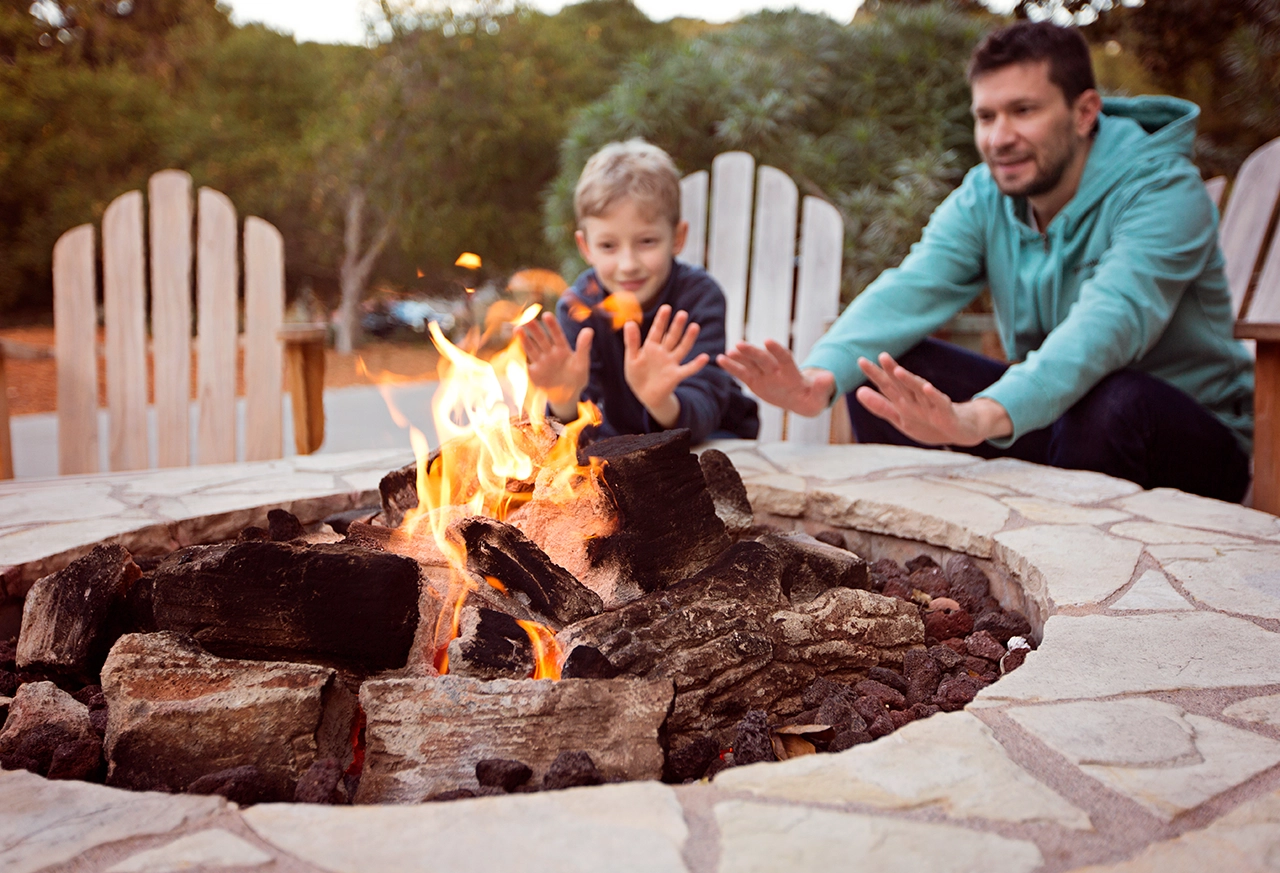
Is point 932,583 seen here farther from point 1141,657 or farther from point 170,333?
point 170,333

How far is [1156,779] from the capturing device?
3.50 feet

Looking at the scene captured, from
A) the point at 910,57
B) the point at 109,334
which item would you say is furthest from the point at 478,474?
the point at 910,57

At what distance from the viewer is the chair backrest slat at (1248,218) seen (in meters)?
3.98

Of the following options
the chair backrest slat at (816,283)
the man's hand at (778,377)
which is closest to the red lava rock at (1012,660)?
the man's hand at (778,377)

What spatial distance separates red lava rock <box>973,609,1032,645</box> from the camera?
5.98 feet

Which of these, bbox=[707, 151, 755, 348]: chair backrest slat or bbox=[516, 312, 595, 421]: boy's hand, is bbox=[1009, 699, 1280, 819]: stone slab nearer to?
bbox=[516, 312, 595, 421]: boy's hand

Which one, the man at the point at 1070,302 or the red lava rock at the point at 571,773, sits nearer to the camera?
the red lava rock at the point at 571,773

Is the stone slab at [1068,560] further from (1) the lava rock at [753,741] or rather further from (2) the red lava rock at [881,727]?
(1) the lava rock at [753,741]

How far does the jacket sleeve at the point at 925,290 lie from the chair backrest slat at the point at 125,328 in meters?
3.14

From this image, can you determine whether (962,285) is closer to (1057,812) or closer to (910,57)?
(1057,812)

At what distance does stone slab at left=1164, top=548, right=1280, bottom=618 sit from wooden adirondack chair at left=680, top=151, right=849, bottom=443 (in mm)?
2494

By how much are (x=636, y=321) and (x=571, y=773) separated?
96.9 inches

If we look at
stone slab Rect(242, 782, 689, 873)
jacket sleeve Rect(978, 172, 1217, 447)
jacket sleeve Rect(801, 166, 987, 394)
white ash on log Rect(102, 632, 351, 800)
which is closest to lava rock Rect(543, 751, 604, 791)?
stone slab Rect(242, 782, 689, 873)

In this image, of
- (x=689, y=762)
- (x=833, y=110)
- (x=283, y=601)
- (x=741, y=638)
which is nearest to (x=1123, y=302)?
(x=741, y=638)
